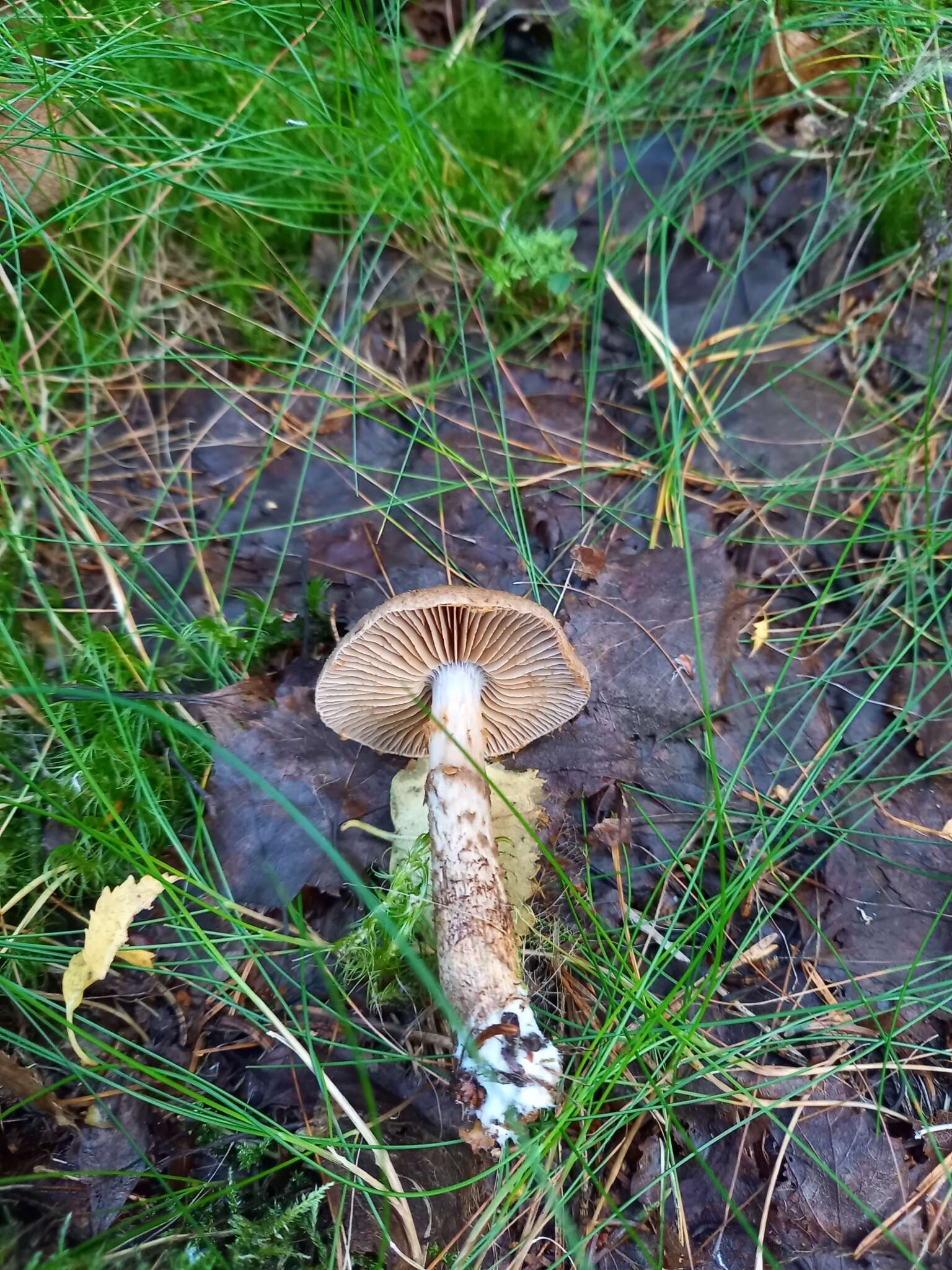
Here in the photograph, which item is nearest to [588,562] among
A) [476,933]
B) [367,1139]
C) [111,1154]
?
[476,933]

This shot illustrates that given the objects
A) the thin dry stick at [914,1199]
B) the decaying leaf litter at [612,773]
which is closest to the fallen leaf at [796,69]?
the decaying leaf litter at [612,773]

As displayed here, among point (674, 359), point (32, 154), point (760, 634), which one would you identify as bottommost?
point (760, 634)

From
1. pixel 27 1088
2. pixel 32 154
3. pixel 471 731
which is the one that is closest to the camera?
pixel 27 1088

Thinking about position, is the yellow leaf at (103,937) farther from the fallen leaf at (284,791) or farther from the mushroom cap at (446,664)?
the mushroom cap at (446,664)

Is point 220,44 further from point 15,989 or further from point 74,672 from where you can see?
point 15,989

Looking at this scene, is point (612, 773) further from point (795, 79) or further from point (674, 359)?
point (795, 79)

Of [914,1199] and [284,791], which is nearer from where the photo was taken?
[914,1199]

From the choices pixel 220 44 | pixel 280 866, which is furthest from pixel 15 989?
pixel 220 44
